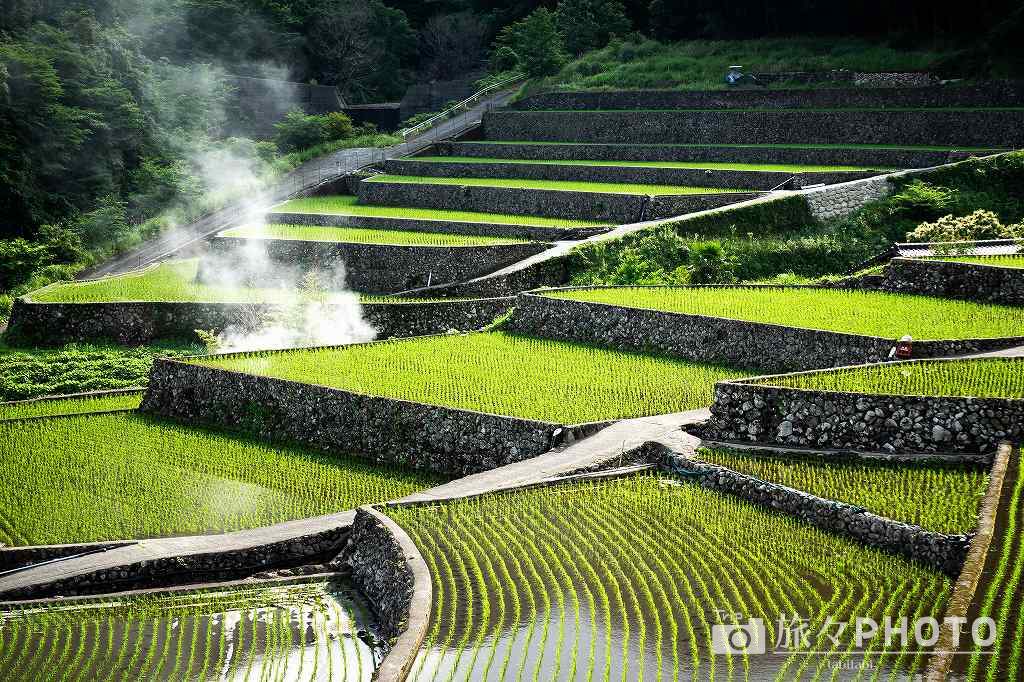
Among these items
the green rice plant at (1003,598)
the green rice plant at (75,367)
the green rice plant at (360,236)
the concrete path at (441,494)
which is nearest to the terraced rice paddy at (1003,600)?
the green rice plant at (1003,598)

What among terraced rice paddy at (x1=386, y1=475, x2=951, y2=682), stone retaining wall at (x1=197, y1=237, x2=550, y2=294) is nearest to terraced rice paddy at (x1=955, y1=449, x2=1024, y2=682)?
terraced rice paddy at (x1=386, y1=475, x2=951, y2=682)

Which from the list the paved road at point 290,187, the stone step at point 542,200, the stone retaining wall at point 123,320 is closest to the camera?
the stone retaining wall at point 123,320

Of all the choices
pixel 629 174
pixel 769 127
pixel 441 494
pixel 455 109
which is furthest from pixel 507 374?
pixel 455 109

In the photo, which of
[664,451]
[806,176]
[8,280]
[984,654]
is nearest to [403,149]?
[8,280]

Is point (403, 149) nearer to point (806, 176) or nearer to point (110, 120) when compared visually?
point (110, 120)

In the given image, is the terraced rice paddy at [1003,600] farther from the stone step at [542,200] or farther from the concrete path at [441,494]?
the stone step at [542,200]
